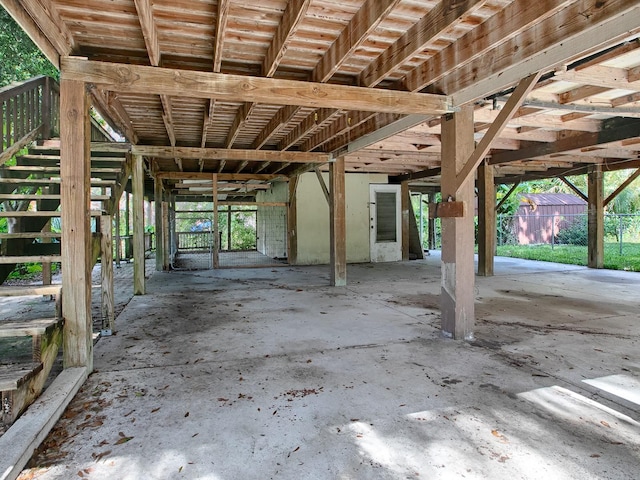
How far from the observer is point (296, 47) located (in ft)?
10.1

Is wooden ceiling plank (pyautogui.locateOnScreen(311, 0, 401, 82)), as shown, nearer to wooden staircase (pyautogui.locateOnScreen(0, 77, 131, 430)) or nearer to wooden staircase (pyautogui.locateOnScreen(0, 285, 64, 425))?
wooden staircase (pyautogui.locateOnScreen(0, 77, 131, 430))

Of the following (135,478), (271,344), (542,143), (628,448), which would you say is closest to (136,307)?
(271,344)

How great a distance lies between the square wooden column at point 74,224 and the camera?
285cm

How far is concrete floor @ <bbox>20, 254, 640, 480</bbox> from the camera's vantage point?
1840 mm

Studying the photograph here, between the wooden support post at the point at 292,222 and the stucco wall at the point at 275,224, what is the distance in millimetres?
892

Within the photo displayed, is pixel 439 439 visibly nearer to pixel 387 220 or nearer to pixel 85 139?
pixel 85 139

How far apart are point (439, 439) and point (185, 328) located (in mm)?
3080

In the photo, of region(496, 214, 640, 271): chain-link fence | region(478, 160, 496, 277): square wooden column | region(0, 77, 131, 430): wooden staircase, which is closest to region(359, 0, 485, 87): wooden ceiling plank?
region(0, 77, 131, 430): wooden staircase

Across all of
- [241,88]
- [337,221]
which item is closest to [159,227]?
[337,221]

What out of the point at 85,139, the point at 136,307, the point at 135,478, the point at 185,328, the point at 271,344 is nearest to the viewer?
the point at 135,478

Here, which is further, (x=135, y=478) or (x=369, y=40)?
(x=369, y=40)

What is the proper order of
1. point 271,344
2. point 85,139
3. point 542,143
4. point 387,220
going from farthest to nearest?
1. point 387,220
2. point 542,143
3. point 271,344
4. point 85,139

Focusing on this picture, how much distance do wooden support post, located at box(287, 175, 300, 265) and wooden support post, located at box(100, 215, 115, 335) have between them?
6.73 metres

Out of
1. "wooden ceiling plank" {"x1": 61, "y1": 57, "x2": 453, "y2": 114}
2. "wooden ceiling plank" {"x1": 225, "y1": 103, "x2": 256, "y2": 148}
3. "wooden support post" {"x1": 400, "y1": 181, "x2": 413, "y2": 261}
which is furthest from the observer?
"wooden support post" {"x1": 400, "y1": 181, "x2": 413, "y2": 261}
